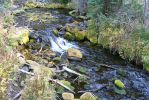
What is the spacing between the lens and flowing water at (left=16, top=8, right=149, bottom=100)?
33.0 feet

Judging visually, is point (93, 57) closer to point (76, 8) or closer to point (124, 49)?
point (124, 49)

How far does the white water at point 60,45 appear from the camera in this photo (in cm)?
1334

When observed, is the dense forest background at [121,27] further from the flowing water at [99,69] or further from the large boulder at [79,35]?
the flowing water at [99,69]

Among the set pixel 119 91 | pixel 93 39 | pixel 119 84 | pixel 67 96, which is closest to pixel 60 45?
pixel 93 39

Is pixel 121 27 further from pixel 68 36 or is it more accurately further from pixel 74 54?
pixel 74 54

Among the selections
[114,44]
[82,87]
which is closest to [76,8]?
[114,44]

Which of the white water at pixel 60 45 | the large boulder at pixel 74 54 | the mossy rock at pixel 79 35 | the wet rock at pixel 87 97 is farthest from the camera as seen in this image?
the mossy rock at pixel 79 35

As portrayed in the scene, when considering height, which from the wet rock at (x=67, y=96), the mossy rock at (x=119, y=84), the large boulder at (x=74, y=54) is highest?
the large boulder at (x=74, y=54)

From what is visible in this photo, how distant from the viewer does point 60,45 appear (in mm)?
13750

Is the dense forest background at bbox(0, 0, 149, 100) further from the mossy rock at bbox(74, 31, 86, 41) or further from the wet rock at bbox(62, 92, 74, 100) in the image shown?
the wet rock at bbox(62, 92, 74, 100)

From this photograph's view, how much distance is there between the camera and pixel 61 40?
47.0ft

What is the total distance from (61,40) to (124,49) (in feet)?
11.1

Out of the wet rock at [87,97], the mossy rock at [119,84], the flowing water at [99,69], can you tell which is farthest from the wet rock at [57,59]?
the wet rock at [87,97]

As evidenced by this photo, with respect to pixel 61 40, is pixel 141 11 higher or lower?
higher
